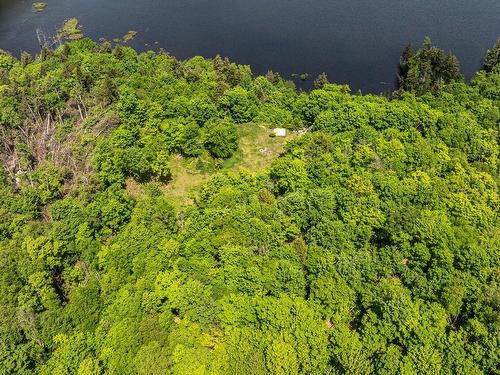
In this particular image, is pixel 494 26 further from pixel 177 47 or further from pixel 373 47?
pixel 177 47

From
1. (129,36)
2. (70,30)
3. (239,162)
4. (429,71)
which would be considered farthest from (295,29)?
(239,162)

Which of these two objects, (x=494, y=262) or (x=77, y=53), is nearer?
(x=494, y=262)

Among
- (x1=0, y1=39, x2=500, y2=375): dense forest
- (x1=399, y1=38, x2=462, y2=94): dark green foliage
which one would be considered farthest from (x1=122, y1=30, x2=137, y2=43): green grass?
(x1=399, y1=38, x2=462, y2=94): dark green foliage

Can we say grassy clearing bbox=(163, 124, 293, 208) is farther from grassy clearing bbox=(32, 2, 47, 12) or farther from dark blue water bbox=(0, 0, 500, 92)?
grassy clearing bbox=(32, 2, 47, 12)

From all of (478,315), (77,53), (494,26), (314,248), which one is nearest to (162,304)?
(314,248)

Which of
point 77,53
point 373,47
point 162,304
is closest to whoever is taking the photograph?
point 162,304

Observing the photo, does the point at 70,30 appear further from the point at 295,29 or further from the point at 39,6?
the point at 295,29
